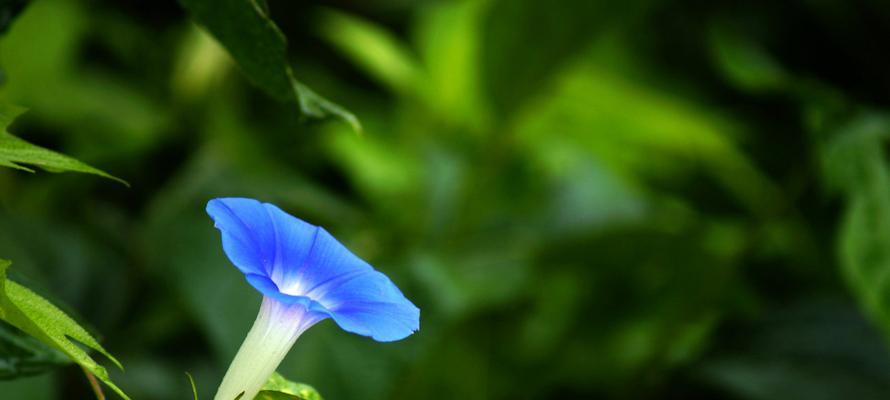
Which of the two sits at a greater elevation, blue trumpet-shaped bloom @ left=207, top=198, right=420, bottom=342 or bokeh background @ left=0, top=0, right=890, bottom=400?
bokeh background @ left=0, top=0, right=890, bottom=400

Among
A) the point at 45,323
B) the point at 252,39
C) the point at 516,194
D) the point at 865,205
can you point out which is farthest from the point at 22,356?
the point at 516,194

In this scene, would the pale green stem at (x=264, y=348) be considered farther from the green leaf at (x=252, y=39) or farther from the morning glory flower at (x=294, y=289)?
the green leaf at (x=252, y=39)

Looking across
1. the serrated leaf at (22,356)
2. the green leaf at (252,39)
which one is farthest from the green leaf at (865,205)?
the serrated leaf at (22,356)

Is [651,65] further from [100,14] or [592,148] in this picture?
[100,14]

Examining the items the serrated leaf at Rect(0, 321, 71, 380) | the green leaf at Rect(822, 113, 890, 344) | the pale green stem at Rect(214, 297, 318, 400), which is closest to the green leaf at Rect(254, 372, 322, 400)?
the pale green stem at Rect(214, 297, 318, 400)

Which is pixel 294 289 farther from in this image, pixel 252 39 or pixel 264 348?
pixel 252 39

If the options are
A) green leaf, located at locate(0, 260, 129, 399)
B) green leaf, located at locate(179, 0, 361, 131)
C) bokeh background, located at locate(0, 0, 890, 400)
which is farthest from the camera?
bokeh background, located at locate(0, 0, 890, 400)

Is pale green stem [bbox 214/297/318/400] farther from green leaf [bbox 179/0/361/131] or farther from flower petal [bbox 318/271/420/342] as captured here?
green leaf [bbox 179/0/361/131]
